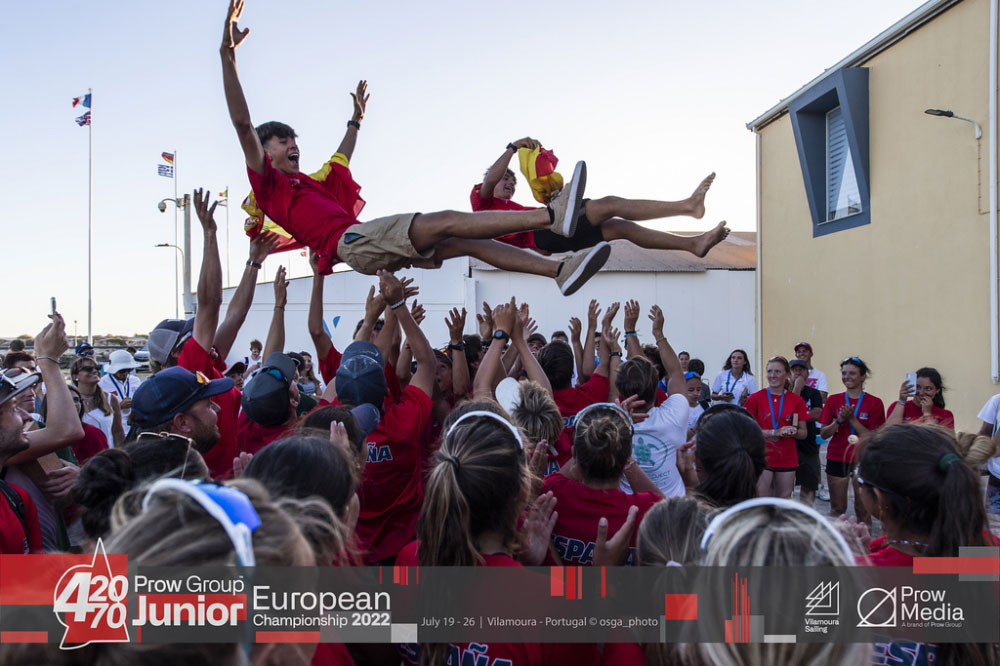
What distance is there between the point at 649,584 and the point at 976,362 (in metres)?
9.56

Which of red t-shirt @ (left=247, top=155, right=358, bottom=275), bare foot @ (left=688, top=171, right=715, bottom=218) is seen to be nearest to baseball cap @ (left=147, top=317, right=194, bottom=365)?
red t-shirt @ (left=247, top=155, right=358, bottom=275)

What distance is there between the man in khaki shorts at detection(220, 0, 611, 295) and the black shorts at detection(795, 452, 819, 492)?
383 cm

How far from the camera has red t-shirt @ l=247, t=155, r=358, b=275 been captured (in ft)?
14.1

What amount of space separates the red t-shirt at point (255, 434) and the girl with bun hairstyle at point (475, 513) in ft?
5.65

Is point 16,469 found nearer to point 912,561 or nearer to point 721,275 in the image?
point 912,561

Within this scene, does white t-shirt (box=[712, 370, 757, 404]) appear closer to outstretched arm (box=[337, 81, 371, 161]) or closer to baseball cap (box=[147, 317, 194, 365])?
outstretched arm (box=[337, 81, 371, 161])

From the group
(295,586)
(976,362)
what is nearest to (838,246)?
(976,362)

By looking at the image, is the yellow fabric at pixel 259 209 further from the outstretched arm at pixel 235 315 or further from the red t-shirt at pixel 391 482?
the red t-shirt at pixel 391 482

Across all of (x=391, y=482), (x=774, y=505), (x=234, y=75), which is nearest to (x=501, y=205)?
(x=234, y=75)

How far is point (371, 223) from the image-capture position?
13.6 ft

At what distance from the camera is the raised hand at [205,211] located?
364cm

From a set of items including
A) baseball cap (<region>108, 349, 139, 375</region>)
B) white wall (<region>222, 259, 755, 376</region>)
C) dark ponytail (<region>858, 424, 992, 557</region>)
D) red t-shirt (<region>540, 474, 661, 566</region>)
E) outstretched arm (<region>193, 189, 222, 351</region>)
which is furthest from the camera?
white wall (<region>222, 259, 755, 376</region>)

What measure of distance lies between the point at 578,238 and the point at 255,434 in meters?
2.24

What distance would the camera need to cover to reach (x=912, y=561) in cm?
189
